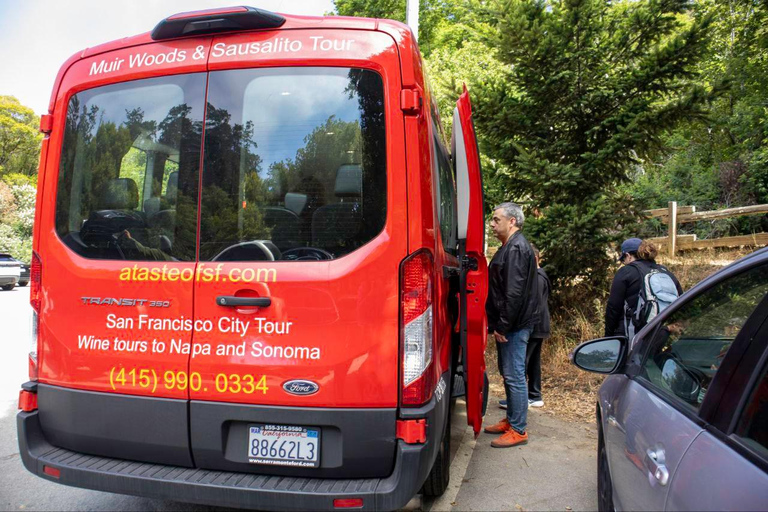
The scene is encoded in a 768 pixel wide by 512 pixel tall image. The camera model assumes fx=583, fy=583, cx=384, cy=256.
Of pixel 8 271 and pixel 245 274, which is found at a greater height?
pixel 245 274

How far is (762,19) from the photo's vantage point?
39.2ft

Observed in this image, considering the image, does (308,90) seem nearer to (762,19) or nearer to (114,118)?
(114,118)

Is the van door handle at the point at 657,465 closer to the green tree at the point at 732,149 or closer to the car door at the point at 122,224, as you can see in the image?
the car door at the point at 122,224

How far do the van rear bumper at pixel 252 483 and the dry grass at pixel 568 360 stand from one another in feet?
11.3

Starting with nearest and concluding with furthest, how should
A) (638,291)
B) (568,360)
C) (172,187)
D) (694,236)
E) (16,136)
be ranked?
1. (172,187)
2. (638,291)
3. (568,360)
4. (694,236)
5. (16,136)

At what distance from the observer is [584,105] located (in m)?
7.45

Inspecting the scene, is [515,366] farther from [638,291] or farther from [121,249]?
[121,249]

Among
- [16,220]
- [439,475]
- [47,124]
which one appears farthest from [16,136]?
[439,475]

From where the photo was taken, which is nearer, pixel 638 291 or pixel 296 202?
pixel 296 202

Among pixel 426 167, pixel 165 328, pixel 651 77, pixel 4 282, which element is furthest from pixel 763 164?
pixel 4 282

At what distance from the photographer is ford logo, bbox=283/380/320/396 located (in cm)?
264

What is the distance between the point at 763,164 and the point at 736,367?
15.9 metres

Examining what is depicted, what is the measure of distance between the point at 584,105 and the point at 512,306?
4.22 meters

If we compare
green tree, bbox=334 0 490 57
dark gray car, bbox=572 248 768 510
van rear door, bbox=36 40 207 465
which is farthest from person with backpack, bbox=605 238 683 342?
green tree, bbox=334 0 490 57
